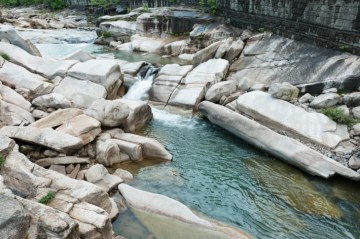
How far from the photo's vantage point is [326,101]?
11.6m

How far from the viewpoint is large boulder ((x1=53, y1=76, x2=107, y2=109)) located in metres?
12.5

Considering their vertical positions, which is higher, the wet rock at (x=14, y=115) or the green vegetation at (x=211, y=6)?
the green vegetation at (x=211, y=6)

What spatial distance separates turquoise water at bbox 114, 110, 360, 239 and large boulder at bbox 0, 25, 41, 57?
8474mm

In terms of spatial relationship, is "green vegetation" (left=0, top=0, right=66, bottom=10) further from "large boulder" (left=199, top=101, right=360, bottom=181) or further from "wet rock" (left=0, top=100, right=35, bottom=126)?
"large boulder" (left=199, top=101, right=360, bottom=181)

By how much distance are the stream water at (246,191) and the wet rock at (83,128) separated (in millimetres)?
1385

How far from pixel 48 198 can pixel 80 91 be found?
6.95 meters

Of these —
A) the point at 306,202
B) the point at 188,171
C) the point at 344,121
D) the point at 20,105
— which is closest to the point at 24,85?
the point at 20,105

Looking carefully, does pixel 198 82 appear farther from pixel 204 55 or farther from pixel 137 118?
pixel 137 118

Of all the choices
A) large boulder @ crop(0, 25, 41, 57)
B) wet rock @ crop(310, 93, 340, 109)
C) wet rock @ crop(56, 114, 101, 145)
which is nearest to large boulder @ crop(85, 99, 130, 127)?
wet rock @ crop(56, 114, 101, 145)

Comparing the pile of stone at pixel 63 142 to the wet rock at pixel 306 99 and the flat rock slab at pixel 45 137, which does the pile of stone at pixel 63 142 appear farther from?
the wet rock at pixel 306 99

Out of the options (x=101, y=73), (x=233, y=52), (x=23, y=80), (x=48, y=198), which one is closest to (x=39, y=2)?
(x=233, y=52)

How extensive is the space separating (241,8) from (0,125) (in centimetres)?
1621

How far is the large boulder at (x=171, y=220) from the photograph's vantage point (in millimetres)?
7074

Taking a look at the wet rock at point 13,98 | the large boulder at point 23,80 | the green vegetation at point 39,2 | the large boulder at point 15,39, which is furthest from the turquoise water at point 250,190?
the green vegetation at point 39,2
